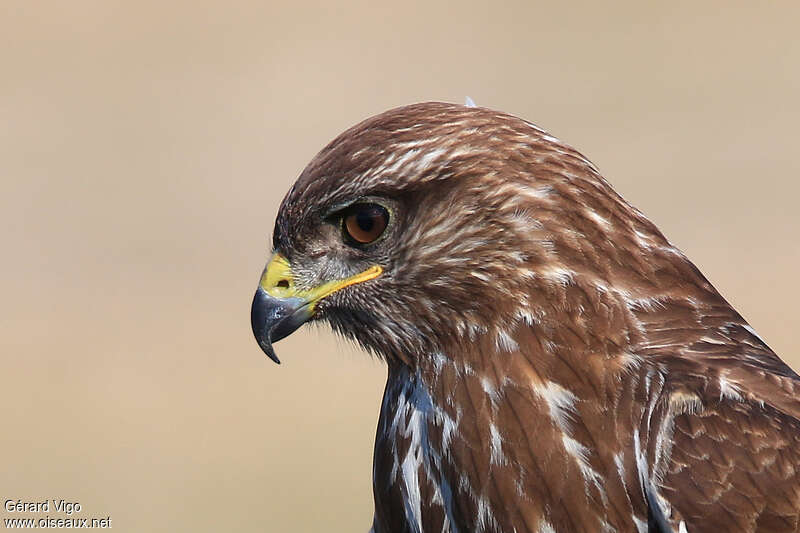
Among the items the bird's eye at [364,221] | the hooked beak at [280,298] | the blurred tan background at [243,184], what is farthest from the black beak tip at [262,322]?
the blurred tan background at [243,184]

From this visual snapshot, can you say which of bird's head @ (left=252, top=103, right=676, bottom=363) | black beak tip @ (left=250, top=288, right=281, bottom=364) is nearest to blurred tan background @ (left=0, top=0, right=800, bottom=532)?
black beak tip @ (left=250, top=288, right=281, bottom=364)

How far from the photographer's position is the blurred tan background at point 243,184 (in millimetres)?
11727

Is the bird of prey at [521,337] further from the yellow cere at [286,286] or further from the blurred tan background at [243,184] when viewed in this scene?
the blurred tan background at [243,184]

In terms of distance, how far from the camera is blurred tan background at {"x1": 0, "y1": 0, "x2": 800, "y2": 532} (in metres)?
11.7

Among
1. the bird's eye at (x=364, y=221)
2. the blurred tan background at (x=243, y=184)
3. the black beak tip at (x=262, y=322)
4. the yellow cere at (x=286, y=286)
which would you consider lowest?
the blurred tan background at (x=243, y=184)

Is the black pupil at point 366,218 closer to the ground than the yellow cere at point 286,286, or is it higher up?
higher up

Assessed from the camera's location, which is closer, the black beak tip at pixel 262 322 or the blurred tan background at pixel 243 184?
the black beak tip at pixel 262 322

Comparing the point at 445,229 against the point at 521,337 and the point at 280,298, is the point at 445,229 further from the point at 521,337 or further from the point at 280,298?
the point at 280,298

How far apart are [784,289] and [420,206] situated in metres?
11.6

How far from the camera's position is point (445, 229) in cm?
456

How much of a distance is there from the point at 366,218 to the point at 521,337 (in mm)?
635

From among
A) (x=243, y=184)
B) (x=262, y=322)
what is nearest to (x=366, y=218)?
(x=262, y=322)

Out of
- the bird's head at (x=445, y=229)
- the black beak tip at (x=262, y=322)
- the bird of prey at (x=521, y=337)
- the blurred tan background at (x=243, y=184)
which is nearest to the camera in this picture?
the bird of prey at (x=521, y=337)

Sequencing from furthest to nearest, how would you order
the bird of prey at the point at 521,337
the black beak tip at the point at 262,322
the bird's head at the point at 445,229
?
the black beak tip at the point at 262,322 → the bird's head at the point at 445,229 → the bird of prey at the point at 521,337
